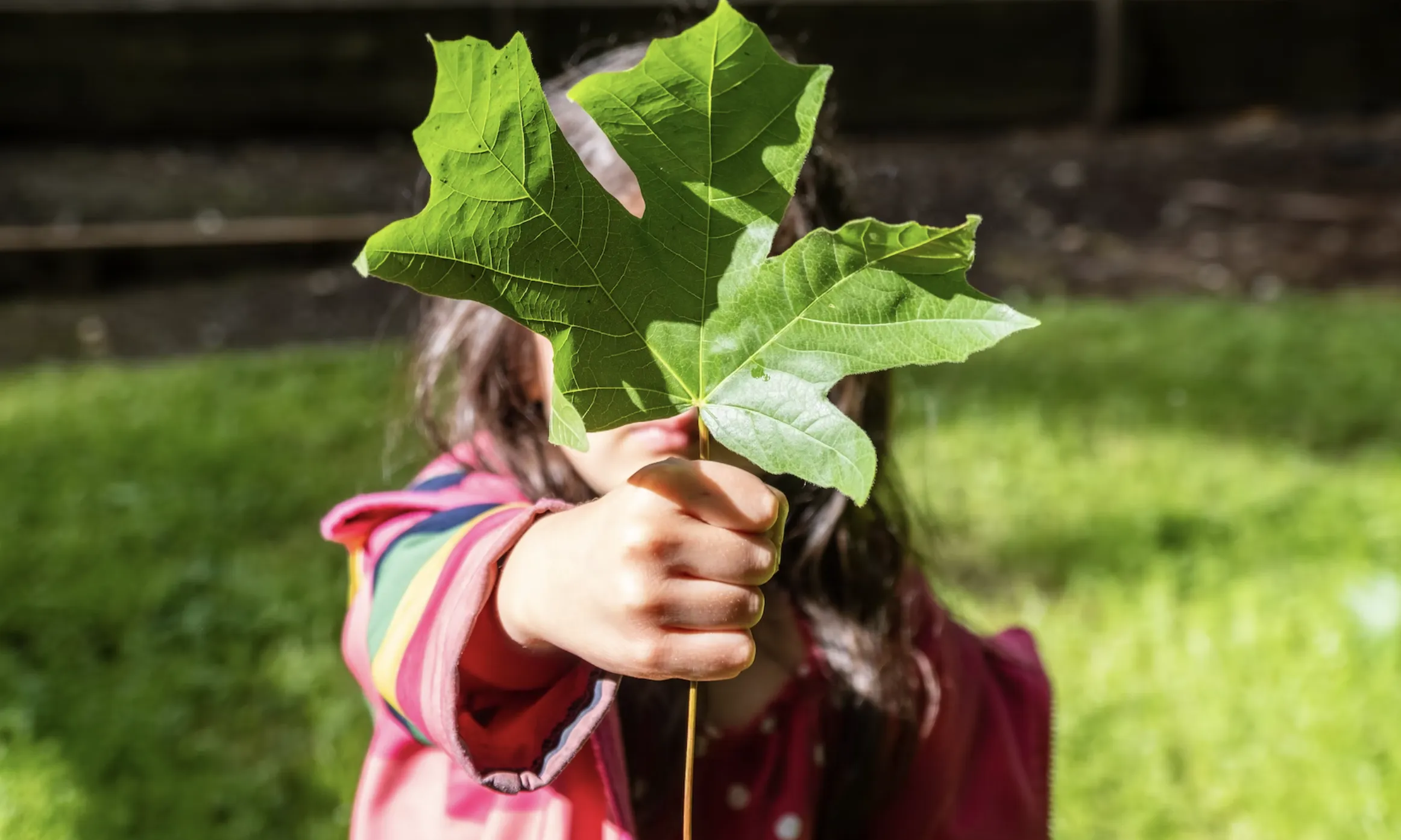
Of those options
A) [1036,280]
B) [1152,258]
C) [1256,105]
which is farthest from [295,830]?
[1256,105]

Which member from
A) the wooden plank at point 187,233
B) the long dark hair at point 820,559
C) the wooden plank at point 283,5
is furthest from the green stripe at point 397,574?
the wooden plank at point 283,5

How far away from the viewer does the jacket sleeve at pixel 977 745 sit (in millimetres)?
1285

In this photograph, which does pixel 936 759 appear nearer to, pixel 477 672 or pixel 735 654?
pixel 477 672

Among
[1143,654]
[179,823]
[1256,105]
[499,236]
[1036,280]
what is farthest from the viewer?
[1256,105]

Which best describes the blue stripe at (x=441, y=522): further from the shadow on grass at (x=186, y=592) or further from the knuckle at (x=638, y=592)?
the shadow on grass at (x=186, y=592)

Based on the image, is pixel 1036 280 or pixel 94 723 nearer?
pixel 94 723

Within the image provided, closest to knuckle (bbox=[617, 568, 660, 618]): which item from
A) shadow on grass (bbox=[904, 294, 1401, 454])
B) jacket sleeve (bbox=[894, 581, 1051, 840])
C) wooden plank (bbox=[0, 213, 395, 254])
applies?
jacket sleeve (bbox=[894, 581, 1051, 840])

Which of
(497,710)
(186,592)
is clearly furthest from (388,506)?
(186,592)

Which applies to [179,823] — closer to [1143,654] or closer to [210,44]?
[1143,654]

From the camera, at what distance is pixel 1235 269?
4.30 metres

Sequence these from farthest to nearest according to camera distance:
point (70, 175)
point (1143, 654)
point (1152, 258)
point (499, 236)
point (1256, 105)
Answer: point (1256, 105), point (70, 175), point (1152, 258), point (1143, 654), point (499, 236)

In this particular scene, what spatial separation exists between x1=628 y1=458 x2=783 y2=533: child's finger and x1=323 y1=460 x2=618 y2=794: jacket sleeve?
0.20 m

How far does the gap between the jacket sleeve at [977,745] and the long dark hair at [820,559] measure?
32 millimetres

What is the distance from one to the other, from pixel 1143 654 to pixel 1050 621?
0.15 metres
